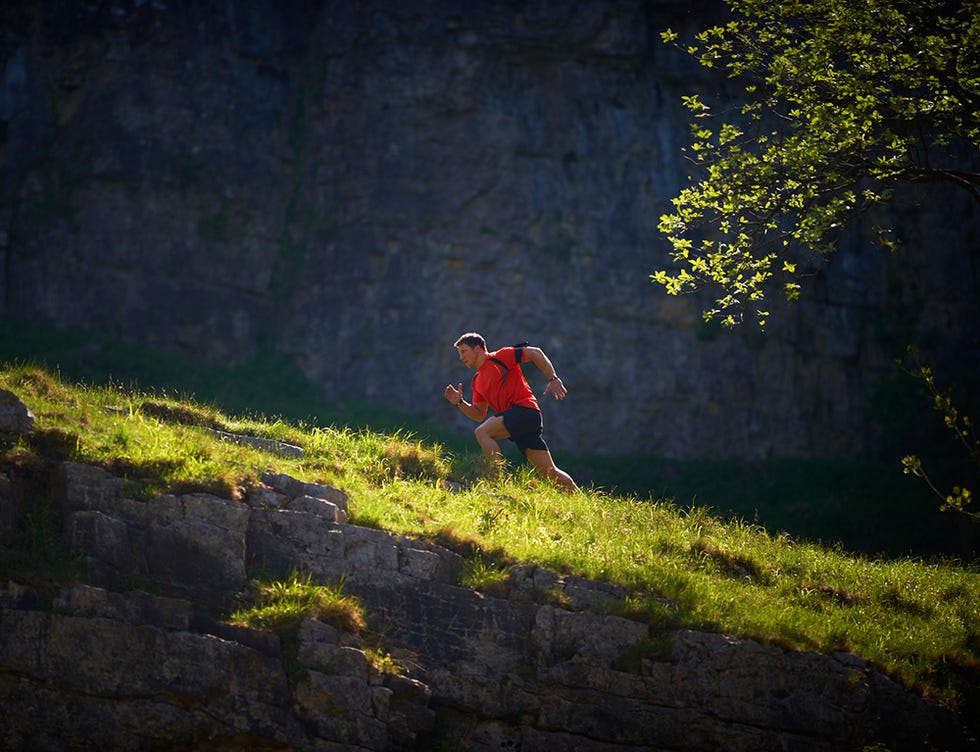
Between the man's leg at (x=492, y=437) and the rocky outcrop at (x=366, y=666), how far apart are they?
9.27ft

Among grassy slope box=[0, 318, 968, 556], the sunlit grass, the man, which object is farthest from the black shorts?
grassy slope box=[0, 318, 968, 556]

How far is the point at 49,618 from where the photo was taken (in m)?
8.21

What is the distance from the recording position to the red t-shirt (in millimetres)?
12422

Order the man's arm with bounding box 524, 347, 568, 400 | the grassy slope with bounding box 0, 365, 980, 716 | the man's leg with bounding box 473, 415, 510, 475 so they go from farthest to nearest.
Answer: the man's leg with bounding box 473, 415, 510, 475 → the man's arm with bounding box 524, 347, 568, 400 → the grassy slope with bounding box 0, 365, 980, 716

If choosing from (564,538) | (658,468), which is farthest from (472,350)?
(658,468)

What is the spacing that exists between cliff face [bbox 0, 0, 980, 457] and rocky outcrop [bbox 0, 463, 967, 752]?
1451cm

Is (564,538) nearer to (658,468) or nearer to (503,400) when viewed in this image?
(503,400)

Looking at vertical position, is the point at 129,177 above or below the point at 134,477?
above

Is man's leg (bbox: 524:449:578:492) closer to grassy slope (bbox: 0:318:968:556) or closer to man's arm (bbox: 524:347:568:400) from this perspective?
man's arm (bbox: 524:347:568:400)

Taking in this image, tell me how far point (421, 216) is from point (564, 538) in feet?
49.6

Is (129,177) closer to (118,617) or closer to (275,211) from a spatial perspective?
(275,211)

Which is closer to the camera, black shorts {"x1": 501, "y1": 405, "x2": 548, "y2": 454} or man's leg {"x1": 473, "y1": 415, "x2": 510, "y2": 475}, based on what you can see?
black shorts {"x1": 501, "y1": 405, "x2": 548, "y2": 454}

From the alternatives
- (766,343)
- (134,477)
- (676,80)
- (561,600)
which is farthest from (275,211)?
(561,600)

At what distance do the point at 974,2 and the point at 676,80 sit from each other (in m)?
14.7
